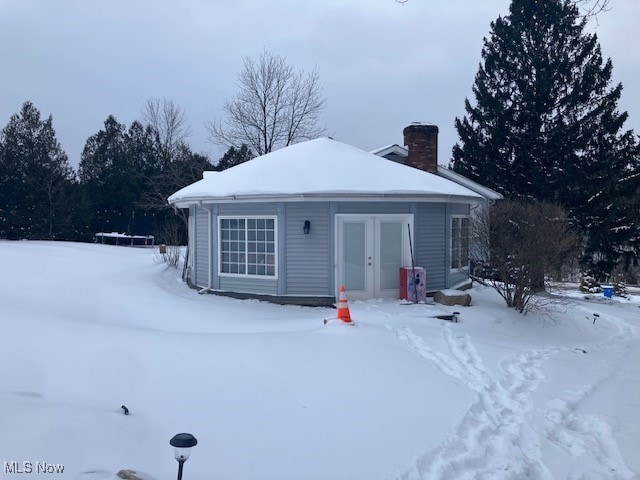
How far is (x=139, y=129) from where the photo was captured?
3784 cm

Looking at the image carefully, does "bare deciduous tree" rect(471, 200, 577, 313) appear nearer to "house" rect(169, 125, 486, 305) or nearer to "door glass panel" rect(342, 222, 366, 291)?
"house" rect(169, 125, 486, 305)

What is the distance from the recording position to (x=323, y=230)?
1205 cm

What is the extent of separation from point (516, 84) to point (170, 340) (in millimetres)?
23390

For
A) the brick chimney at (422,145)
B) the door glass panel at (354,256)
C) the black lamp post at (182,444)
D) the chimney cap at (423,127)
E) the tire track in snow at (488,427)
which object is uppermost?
the chimney cap at (423,127)

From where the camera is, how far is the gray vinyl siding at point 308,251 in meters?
12.0

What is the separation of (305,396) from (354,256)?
6676 millimetres

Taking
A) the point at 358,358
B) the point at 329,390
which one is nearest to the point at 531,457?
the point at 329,390

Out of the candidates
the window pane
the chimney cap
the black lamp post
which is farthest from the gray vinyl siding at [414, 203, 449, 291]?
the black lamp post

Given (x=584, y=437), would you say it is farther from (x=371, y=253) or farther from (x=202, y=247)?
(x=202, y=247)

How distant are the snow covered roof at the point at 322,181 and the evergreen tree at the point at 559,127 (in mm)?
12206

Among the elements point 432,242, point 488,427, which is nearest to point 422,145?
Answer: point 432,242

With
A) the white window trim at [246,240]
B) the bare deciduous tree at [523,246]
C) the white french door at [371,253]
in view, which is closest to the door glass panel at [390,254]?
the white french door at [371,253]

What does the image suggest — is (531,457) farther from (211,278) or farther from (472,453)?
(211,278)

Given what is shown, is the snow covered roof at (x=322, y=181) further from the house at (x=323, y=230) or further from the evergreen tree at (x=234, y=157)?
the evergreen tree at (x=234, y=157)
